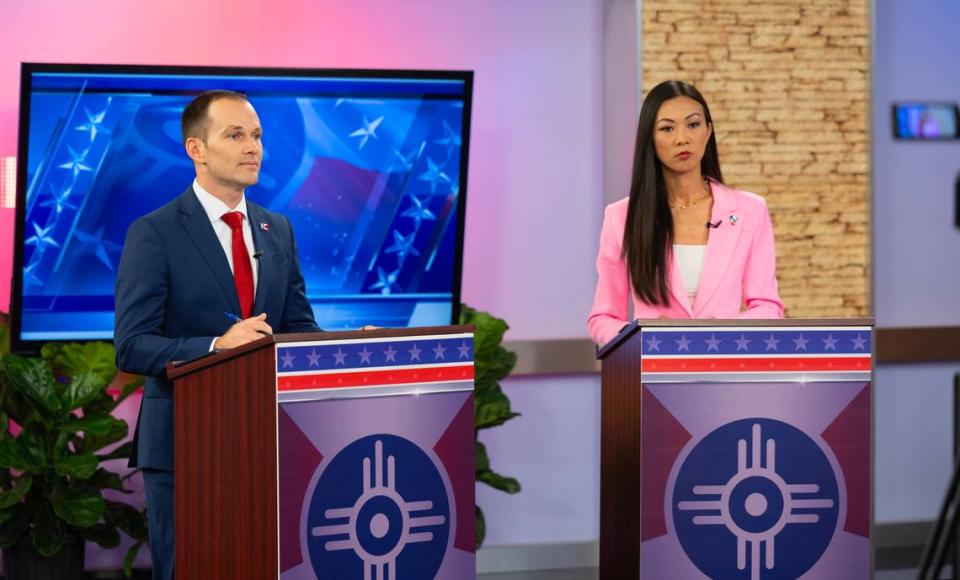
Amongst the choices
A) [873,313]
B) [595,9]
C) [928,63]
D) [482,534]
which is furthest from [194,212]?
[928,63]

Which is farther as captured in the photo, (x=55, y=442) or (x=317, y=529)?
(x=55, y=442)

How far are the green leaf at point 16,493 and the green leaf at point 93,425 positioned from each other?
255mm

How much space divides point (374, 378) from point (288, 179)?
2600 millimetres

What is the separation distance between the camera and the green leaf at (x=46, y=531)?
488 cm

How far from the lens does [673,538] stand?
10.3 ft

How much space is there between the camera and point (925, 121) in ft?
20.4

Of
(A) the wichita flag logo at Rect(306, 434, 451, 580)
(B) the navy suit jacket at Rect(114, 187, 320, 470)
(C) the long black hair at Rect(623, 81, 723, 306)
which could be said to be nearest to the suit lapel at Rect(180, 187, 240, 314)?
(B) the navy suit jacket at Rect(114, 187, 320, 470)

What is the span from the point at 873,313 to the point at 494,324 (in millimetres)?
1849

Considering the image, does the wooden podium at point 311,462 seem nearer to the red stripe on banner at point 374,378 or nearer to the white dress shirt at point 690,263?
the red stripe on banner at point 374,378

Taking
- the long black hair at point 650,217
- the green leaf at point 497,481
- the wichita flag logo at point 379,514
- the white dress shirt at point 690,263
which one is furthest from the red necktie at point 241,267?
the green leaf at point 497,481

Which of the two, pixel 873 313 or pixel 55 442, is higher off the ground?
pixel 873 313

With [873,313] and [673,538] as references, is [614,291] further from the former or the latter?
[873,313]

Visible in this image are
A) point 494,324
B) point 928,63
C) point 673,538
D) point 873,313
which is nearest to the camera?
point 673,538

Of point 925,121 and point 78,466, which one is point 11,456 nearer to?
point 78,466
